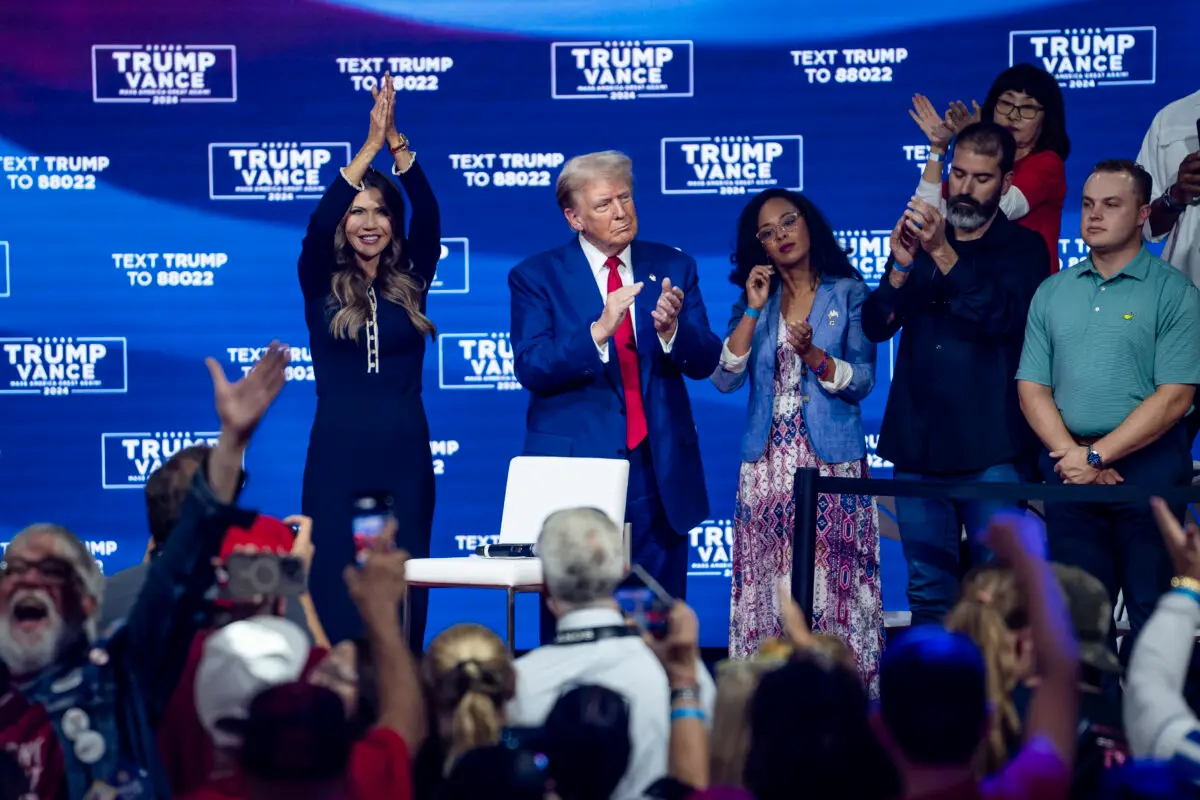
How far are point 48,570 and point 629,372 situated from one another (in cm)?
264

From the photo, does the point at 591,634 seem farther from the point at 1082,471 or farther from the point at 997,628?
the point at 1082,471

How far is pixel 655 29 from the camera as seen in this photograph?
247 inches

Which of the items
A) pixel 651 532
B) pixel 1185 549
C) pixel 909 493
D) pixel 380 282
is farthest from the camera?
pixel 380 282

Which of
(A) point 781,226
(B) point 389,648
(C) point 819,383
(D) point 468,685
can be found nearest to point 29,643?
(B) point 389,648

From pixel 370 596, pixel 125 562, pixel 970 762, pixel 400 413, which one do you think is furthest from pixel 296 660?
pixel 125 562

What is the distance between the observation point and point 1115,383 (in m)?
4.36

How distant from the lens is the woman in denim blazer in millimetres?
4785

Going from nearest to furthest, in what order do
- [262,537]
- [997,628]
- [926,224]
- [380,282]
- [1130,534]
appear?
[997,628] → [262,537] → [1130,534] → [926,224] → [380,282]

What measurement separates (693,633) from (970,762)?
53 centimetres

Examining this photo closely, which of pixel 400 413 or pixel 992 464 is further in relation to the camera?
pixel 400 413

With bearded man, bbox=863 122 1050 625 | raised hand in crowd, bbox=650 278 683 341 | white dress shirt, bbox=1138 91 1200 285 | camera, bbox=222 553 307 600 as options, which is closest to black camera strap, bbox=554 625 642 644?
camera, bbox=222 553 307 600

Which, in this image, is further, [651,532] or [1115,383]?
[651,532]

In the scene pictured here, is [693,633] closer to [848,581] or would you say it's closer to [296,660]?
[296,660]

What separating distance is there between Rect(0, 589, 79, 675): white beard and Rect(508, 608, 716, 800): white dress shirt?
704mm
